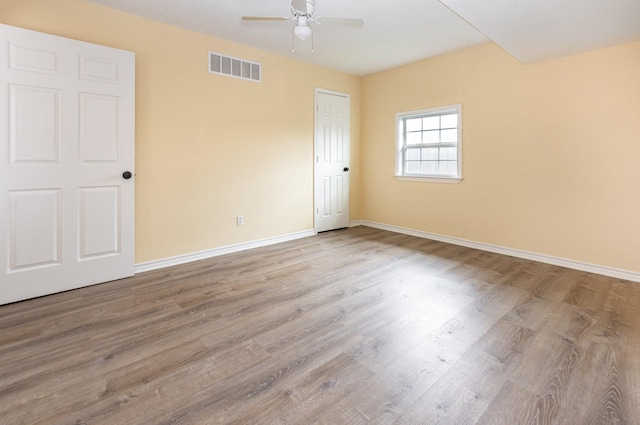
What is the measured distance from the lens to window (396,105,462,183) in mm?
4414

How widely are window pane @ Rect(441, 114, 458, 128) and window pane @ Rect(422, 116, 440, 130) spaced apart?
10 centimetres

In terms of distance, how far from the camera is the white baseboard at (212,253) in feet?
11.1

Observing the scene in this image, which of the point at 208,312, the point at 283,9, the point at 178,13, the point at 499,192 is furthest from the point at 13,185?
the point at 499,192

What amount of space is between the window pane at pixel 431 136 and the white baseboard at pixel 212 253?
2275 millimetres

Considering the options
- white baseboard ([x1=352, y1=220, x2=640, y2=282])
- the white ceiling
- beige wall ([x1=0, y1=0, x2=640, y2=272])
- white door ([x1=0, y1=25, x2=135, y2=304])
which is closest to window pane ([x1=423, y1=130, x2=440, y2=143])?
beige wall ([x1=0, y1=0, x2=640, y2=272])

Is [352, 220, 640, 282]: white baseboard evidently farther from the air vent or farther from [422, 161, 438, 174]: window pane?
the air vent

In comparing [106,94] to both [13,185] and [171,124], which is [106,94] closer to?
[171,124]

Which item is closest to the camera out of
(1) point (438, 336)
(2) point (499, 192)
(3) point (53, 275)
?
(1) point (438, 336)

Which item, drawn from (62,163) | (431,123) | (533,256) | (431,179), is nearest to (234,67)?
(62,163)

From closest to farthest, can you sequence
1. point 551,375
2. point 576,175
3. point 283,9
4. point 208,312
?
point 551,375
point 208,312
point 283,9
point 576,175

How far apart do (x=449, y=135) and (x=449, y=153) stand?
25 cm

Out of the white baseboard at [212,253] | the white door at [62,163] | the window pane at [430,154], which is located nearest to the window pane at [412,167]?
the window pane at [430,154]

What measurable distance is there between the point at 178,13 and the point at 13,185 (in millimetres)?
2140

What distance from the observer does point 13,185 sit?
8.30 ft
